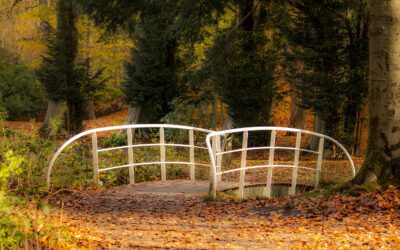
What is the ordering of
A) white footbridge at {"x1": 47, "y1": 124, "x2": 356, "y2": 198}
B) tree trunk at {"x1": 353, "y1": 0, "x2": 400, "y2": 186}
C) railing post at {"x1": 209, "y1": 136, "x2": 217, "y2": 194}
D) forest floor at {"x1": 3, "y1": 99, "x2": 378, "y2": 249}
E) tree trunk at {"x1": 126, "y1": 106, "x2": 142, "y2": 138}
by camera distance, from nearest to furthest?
forest floor at {"x1": 3, "y1": 99, "x2": 378, "y2": 249}
tree trunk at {"x1": 353, "y1": 0, "x2": 400, "y2": 186}
railing post at {"x1": 209, "y1": 136, "x2": 217, "y2": 194}
white footbridge at {"x1": 47, "y1": 124, "x2": 356, "y2": 198}
tree trunk at {"x1": 126, "y1": 106, "x2": 142, "y2": 138}

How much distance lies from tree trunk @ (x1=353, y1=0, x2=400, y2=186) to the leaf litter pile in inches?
18.9

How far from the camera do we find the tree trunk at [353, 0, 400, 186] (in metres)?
8.30

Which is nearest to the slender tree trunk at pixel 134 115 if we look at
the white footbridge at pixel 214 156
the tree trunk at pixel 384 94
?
the white footbridge at pixel 214 156

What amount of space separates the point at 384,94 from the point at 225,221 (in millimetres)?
2995

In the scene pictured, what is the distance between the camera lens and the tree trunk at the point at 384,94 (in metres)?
8.30

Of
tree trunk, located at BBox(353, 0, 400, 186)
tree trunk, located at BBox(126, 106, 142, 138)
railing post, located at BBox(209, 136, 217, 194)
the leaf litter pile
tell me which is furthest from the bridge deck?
tree trunk, located at BBox(126, 106, 142, 138)

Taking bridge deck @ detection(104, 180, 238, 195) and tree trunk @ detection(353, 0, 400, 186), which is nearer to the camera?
tree trunk @ detection(353, 0, 400, 186)

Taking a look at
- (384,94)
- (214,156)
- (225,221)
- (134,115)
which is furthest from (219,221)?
(134,115)

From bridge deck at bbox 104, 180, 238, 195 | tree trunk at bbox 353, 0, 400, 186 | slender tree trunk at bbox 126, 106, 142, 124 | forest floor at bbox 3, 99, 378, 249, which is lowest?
slender tree trunk at bbox 126, 106, 142, 124

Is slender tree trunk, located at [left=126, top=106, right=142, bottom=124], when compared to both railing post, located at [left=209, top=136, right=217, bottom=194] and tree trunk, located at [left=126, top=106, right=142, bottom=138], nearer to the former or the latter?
tree trunk, located at [left=126, top=106, right=142, bottom=138]

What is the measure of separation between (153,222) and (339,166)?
333 inches

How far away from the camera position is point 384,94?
8.38 meters

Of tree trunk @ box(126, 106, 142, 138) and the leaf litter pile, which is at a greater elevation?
the leaf litter pile

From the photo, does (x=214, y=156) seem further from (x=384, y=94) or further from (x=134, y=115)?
(x=134, y=115)
